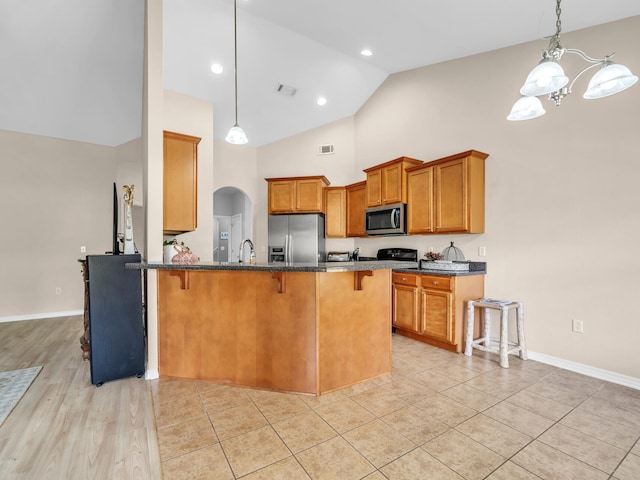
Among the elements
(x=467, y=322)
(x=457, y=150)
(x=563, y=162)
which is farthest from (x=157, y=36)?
(x=467, y=322)

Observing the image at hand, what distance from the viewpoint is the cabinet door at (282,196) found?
17.8 feet

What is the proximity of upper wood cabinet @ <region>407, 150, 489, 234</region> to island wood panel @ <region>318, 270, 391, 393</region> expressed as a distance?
137 centimetres

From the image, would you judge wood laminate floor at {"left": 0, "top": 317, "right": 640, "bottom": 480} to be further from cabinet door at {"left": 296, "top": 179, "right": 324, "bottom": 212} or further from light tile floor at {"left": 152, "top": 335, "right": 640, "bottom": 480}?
cabinet door at {"left": 296, "top": 179, "right": 324, "bottom": 212}

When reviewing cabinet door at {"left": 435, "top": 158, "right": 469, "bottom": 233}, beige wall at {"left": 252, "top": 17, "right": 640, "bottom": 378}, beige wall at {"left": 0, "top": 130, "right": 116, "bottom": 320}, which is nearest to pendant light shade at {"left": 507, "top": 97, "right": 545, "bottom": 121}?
beige wall at {"left": 252, "top": 17, "right": 640, "bottom": 378}

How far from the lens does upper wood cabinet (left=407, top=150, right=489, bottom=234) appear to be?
350 centimetres

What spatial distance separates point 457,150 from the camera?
396 cm

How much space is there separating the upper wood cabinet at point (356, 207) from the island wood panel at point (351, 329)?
2415 millimetres

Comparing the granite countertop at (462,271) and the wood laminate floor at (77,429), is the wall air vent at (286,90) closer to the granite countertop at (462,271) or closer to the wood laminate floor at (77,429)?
the granite countertop at (462,271)

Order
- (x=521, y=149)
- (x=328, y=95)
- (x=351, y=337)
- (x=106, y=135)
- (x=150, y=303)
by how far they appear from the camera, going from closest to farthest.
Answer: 1. (x=351, y=337)
2. (x=150, y=303)
3. (x=521, y=149)
4. (x=328, y=95)
5. (x=106, y=135)

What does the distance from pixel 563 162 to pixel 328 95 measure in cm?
341

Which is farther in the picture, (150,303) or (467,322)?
(467,322)

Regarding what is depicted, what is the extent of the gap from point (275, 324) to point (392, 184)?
9.01 ft

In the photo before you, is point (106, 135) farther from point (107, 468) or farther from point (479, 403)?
point (479, 403)

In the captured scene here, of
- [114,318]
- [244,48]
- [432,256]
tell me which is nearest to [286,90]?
[244,48]
